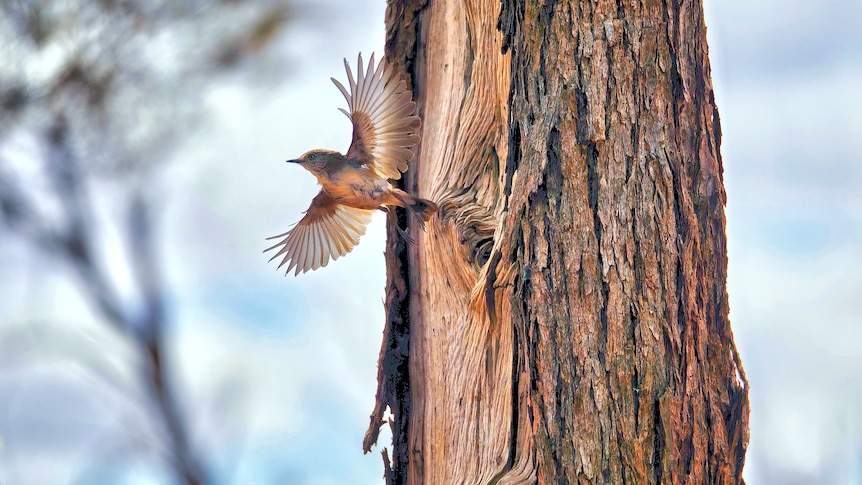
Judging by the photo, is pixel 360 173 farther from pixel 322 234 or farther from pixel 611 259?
pixel 611 259

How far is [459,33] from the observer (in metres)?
2.60

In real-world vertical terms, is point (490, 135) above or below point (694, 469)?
above

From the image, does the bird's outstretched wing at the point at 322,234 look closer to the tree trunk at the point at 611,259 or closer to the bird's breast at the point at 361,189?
the bird's breast at the point at 361,189

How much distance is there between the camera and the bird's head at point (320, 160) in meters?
2.63

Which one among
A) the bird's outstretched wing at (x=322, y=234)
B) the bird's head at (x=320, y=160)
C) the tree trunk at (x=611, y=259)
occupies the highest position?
the bird's head at (x=320, y=160)

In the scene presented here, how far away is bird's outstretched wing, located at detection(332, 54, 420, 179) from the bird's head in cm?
6

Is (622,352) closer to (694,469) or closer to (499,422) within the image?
(694,469)

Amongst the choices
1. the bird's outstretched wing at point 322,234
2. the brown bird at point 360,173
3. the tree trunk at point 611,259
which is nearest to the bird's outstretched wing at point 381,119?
the brown bird at point 360,173

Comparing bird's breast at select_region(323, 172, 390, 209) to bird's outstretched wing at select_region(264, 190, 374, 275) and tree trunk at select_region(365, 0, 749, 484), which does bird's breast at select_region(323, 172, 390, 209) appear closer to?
bird's outstretched wing at select_region(264, 190, 374, 275)

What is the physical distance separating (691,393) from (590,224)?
0.40 meters

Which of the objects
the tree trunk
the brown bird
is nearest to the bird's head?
the brown bird

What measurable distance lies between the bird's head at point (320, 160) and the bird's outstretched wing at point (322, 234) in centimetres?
9

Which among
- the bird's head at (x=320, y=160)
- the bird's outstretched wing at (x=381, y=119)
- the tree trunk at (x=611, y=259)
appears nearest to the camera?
the tree trunk at (x=611, y=259)

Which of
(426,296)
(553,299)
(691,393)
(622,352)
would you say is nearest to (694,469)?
(691,393)
